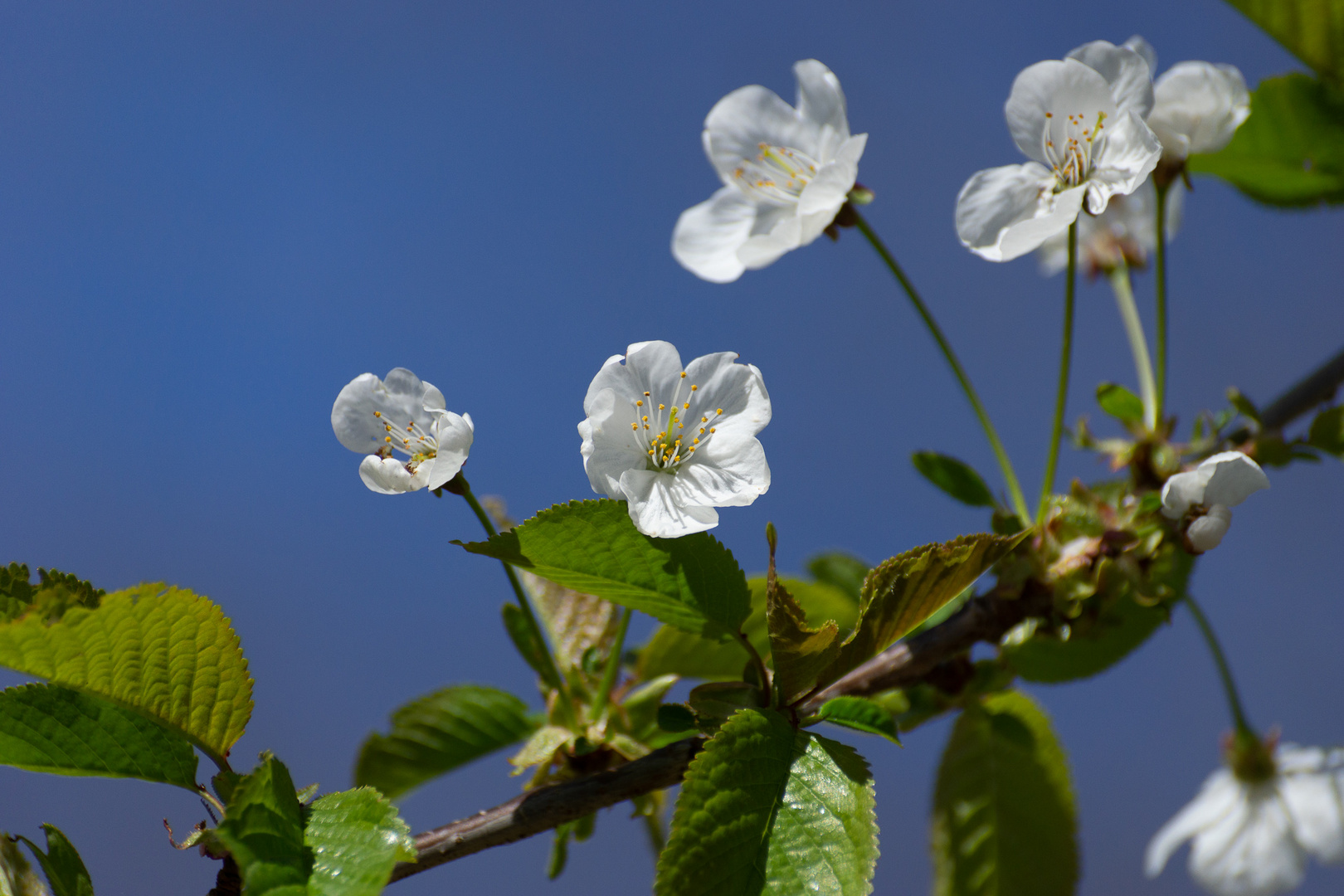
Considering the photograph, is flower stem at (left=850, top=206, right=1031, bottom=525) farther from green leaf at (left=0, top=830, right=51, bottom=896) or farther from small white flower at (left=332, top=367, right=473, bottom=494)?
green leaf at (left=0, top=830, right=51, bottom=896)

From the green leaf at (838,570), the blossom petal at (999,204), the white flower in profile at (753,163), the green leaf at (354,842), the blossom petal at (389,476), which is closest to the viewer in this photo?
the green leaf at (354,842)

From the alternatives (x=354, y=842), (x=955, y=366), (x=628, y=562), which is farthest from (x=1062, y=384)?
(x=354, y=842)

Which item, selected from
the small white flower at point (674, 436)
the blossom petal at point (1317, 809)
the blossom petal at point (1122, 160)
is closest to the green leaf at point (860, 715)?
the small white flower at point (674, 436)

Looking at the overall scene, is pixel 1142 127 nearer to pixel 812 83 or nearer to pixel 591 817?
pixel 812 83

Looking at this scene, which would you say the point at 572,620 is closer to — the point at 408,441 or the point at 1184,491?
the point at 408,441

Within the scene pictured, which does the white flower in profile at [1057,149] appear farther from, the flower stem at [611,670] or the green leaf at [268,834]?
the green leaf at [268,834]

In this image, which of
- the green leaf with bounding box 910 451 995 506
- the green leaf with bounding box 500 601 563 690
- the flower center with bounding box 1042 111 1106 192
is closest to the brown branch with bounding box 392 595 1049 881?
the green leaf with bounding box 500 601 563 690

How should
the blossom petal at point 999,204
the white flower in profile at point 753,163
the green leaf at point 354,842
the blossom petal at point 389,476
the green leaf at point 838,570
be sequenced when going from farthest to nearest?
the green leaf at point 838,570, the white flower in profile at point 753,163, the blossom petal at point 999,204, the blossom petal at point 389,476, the green leaf at point 354,842
